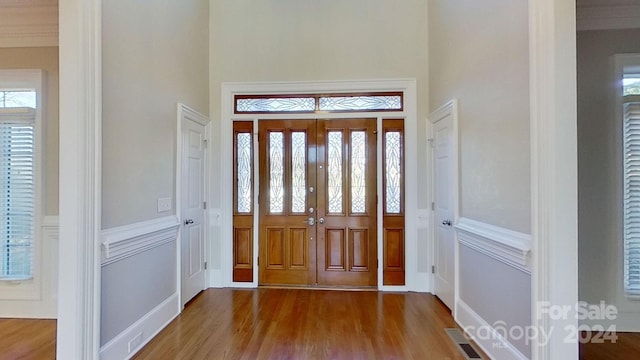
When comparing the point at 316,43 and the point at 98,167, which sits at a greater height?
the point at 316,43

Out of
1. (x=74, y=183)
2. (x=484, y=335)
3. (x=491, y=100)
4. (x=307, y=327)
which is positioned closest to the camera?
(x=74, y=183)

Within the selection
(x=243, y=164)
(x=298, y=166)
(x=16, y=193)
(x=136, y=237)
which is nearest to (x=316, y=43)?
(x=298, y=166)

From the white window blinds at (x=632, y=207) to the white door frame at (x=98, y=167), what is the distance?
1.70 metres

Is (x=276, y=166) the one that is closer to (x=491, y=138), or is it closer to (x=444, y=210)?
(x=444, y=210)

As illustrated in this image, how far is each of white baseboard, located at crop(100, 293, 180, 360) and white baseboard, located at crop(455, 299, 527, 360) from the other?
2861 mm

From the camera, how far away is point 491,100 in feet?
8.18

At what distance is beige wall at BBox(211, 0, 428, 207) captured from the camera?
162 inches

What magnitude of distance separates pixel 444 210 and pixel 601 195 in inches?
54.6

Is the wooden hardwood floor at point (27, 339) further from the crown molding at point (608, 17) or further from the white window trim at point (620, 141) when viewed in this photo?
the crown molding at point (608, 17)

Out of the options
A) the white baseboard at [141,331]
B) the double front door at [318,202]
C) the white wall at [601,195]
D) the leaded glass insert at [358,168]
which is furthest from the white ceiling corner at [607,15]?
the white baseboard at [141,331]

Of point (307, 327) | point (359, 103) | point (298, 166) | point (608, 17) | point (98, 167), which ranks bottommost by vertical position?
point (307, 327)

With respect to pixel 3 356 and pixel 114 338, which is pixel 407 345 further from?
pixel 3 356

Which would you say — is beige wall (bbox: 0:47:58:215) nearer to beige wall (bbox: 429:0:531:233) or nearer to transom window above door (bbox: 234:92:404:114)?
transom window above door (bbox: 234:92:404:114)

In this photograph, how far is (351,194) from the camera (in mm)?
4188
